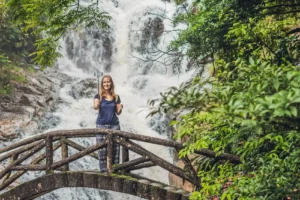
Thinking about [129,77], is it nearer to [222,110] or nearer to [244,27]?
[244,27]

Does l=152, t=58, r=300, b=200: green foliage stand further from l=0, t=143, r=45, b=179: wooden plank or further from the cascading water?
the cascading water

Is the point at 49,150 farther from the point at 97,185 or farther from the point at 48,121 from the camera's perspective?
the point at 48,121

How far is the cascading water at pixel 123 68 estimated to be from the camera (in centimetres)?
1455

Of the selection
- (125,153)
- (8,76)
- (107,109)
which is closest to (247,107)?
(125,153)

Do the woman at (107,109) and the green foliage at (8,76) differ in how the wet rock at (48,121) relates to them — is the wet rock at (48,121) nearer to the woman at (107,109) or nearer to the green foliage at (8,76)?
the green foliage at (8,76)

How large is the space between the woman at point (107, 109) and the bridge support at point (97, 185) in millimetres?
349

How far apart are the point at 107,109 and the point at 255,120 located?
4420 millimetres

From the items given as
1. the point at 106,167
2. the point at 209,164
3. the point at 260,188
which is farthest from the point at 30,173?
the point at 260,188

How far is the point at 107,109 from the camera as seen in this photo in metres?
6.35

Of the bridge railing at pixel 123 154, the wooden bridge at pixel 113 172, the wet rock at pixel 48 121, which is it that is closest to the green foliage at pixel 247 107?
the bridge railing at pixel 123 154

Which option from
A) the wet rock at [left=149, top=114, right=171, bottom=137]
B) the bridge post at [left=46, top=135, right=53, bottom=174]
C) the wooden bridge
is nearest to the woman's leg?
the wooden bridge

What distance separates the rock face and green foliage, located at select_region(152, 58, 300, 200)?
35.5ft

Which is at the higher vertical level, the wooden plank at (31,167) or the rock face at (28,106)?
the rock face at (28,106)

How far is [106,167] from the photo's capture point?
6.48 metres
